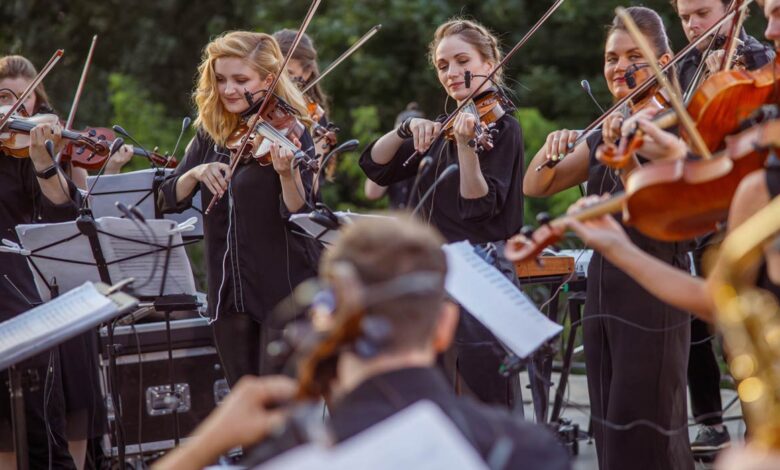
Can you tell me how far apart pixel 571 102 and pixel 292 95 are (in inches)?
263

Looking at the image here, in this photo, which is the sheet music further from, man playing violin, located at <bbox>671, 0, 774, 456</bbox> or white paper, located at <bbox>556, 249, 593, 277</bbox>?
white paper, located at <bbox>556, 249, 593, 277</bbox>

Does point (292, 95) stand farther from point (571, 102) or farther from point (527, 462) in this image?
point (571, 102)

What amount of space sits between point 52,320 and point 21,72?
2088 millimetres

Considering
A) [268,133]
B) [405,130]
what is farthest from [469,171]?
[268,133]

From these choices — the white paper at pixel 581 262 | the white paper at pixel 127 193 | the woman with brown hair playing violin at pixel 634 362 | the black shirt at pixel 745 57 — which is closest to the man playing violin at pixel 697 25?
the black shirt at pixel 745 57

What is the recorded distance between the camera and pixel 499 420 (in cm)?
183

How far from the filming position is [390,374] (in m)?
1.82

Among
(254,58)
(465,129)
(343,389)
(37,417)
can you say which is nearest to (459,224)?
(465,129)


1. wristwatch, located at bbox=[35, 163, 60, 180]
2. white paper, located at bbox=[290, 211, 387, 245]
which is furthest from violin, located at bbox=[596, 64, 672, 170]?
wristwatch, located at bbox=[35, 163, 60, 180]

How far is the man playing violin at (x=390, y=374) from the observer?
179cm

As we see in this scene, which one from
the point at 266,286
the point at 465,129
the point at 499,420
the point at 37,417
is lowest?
the point at 37,417

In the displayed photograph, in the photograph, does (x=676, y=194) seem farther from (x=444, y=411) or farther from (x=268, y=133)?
(x=268, y=133)

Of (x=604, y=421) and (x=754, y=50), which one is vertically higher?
(x=754, y=50)

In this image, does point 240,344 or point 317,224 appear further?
point 240,344
